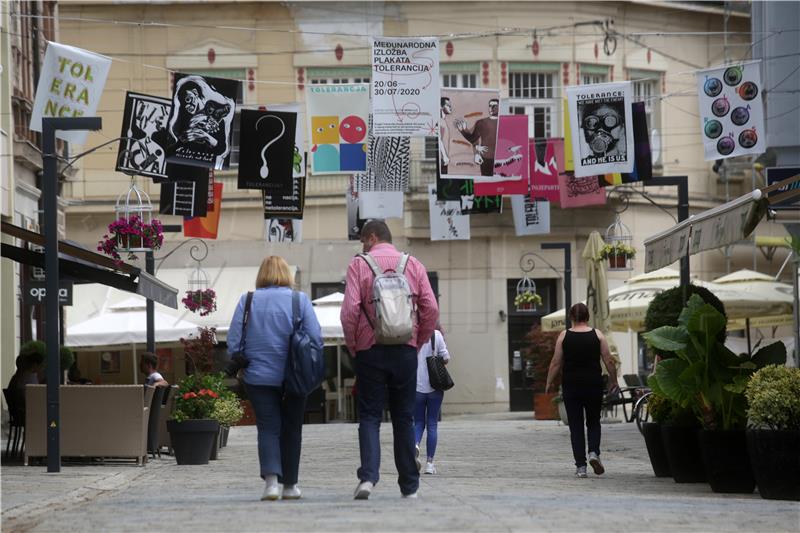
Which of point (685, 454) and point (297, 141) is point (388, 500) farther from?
point (297, 141)

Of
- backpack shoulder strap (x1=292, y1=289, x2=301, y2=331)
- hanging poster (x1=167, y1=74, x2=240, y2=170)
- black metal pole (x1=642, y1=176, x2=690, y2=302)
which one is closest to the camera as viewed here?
backpack shoulder strap (x1=292, y1=289, x2=301, y2=331)

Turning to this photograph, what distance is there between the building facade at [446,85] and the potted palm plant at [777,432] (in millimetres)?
24267

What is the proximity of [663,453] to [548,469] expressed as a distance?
86.9 inches

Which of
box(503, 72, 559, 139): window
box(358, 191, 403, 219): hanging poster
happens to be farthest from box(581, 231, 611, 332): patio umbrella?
box(503, 72, 559, 139): window

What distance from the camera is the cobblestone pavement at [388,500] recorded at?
358 inches

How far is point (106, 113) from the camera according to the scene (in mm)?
35312

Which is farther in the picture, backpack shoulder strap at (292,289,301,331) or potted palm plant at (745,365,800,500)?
potted palm plant at (745,365,800,500)

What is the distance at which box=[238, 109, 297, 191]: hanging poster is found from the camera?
68.9ft

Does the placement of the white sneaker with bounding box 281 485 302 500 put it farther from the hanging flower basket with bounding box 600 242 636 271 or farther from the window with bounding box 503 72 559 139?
the window with bounding box 503 72 559 139

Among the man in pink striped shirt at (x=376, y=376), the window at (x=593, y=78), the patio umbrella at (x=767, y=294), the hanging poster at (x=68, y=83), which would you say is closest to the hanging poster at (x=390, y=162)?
the hanging poster at (x=68, y=83)

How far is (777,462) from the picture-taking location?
11.4m

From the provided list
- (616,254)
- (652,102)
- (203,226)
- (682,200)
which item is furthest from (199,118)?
(652,102)

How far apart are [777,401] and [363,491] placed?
3.14m

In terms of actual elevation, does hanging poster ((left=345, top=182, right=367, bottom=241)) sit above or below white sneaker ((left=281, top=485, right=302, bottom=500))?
above
